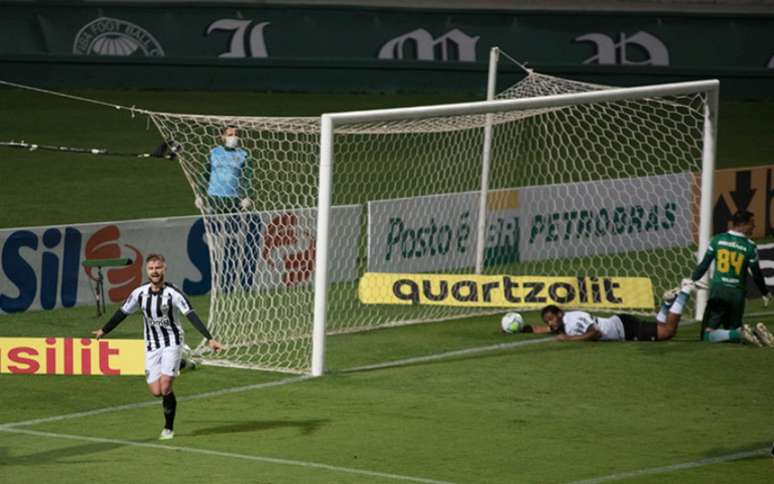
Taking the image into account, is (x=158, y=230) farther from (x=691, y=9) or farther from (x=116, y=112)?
(x=691, y=9)

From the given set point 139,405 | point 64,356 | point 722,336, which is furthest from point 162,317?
point 722,336

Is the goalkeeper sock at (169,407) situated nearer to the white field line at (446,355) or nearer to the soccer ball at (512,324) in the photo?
the white field line at (446,355)

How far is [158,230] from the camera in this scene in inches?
823

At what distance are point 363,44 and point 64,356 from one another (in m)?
17.1

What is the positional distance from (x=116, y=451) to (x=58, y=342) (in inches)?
128

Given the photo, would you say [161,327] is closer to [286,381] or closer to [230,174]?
[286,381]

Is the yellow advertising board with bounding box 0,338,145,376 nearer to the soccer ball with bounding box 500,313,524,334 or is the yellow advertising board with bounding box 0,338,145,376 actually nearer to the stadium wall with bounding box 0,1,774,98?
the soccer ball with bounding box 500,313,524,334

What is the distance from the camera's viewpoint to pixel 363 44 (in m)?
32.9

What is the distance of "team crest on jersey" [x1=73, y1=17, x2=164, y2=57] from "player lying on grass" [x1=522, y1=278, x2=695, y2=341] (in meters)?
15.8

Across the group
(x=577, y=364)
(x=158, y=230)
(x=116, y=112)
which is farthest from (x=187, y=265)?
(x=116, y=112)

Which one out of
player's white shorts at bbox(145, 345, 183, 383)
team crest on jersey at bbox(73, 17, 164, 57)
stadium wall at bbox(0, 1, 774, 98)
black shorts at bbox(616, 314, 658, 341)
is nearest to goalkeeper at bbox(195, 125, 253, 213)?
black shorts at bbox(616, 314, 658, 341)

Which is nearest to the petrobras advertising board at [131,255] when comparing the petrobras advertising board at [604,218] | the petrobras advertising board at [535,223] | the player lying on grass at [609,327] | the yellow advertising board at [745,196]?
the petrobras advertising board at [535,223]

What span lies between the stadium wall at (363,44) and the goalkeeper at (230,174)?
12044mm

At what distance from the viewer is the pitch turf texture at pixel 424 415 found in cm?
1334
